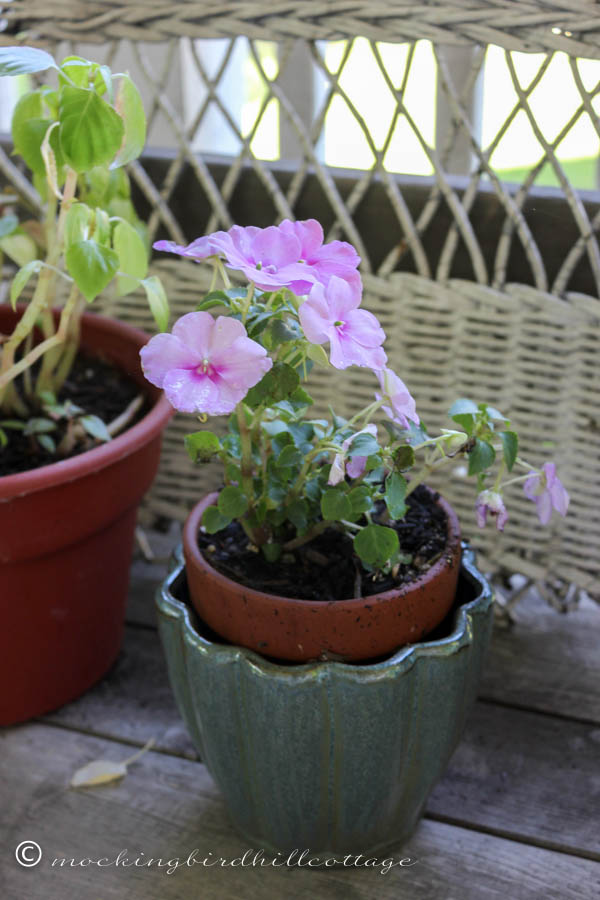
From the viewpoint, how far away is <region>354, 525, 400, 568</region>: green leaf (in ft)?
2.22

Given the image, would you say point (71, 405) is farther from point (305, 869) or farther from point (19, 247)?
point (305, 869)

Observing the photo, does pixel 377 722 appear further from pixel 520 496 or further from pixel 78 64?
pixel 78 64

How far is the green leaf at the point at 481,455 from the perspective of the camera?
2.25ft

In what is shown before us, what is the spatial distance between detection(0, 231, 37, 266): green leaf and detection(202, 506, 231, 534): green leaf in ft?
1.24

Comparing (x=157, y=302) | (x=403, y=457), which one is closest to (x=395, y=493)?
(x=403, y=457)

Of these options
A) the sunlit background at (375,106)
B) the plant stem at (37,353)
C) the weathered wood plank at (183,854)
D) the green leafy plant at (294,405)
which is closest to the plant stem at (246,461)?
the green leafy plant at (294,405)

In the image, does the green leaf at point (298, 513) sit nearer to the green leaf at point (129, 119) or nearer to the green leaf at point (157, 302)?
the green leaf at point (157, 302)

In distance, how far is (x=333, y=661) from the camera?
691 mm

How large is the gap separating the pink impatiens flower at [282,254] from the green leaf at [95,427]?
298 mm

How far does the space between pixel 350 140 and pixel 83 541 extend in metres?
1.57

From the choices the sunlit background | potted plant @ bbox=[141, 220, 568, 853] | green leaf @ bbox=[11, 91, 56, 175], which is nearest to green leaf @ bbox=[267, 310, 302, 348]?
potted plant @ bbox=[141, 220, 568, 853]

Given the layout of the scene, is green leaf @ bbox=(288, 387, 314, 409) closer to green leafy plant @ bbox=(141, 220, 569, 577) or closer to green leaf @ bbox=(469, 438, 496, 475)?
green leafy plant @ bbox=(141, 220, 569, 577)

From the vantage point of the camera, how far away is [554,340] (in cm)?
91

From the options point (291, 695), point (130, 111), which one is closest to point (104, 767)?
point (291, 695)
